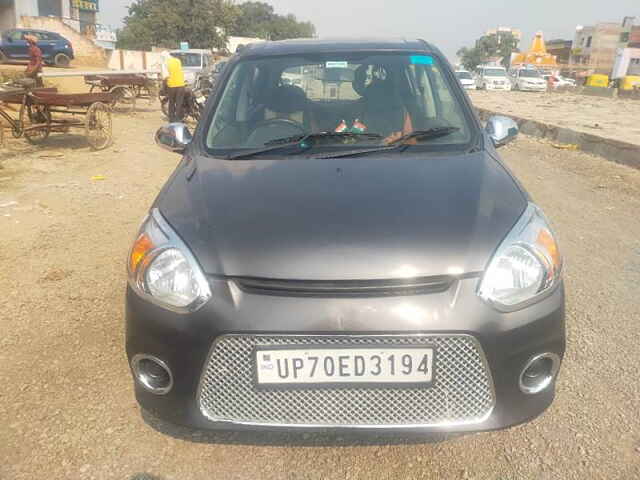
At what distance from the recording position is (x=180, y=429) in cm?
229

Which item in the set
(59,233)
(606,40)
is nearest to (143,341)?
(59,233)

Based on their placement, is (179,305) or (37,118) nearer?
(179,305)

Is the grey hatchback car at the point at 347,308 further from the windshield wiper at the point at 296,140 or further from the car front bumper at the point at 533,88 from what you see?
the car front bumper at the point at 533,88

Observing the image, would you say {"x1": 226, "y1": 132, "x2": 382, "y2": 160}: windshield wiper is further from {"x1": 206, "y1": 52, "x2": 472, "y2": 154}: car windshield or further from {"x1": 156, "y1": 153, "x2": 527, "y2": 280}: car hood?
{"x1": 156, "y1": 153, "x2": 527, "y2": 280}: car hood

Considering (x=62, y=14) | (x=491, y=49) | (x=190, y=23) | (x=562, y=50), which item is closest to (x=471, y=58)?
(x=491, y=49)

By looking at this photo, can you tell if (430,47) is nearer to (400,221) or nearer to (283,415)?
(400,221)

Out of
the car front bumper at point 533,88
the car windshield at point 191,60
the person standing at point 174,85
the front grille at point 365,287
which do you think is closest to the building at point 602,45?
the car front bumper at point 533,88

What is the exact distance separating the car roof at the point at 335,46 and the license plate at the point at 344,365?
6.69ft

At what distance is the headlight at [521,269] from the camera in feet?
5.91

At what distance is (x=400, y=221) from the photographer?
196 cm

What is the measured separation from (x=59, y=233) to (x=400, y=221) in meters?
3.96

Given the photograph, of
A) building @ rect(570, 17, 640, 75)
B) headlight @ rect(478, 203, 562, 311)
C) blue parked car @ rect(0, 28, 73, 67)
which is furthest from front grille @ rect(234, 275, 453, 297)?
building @ rect(570, 17, 640, 75)

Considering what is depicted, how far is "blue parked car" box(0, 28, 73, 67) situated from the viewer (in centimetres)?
2433

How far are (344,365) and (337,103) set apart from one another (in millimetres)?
1726
